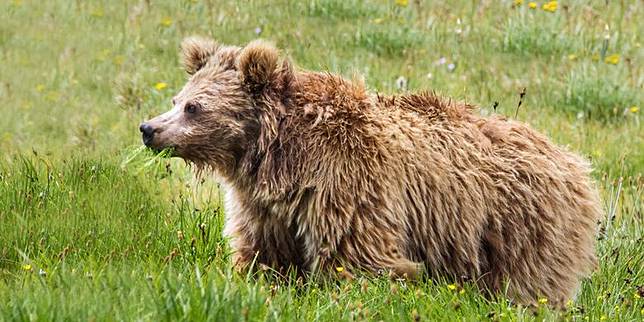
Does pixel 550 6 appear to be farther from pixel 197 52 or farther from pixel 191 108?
pixel 191 108

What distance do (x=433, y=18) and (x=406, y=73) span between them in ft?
5.67

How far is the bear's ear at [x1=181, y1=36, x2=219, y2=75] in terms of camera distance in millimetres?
5406

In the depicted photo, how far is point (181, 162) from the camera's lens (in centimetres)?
757

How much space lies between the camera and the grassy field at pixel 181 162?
438cm

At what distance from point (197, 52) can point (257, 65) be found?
0.39 m

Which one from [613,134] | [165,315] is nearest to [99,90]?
[613,134]

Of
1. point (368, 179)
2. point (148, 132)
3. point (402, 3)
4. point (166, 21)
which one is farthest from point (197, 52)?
point (402, 3)

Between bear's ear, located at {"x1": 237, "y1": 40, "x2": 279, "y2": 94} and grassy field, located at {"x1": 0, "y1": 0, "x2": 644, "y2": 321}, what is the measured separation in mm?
488

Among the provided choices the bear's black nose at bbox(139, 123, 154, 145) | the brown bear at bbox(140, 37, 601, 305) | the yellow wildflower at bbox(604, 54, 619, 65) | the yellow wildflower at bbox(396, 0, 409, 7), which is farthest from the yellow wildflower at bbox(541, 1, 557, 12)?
the bear's black nose at bbox(139, 123, 154, 145)

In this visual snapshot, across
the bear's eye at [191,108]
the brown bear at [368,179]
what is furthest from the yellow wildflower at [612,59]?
the bear's eye at [191,108]

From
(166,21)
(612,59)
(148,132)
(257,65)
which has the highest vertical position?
(257,65)

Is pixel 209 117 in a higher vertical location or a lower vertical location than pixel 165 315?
higher

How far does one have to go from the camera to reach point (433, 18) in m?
11.1

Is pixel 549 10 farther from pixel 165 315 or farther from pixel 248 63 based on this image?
pixel 165 315
